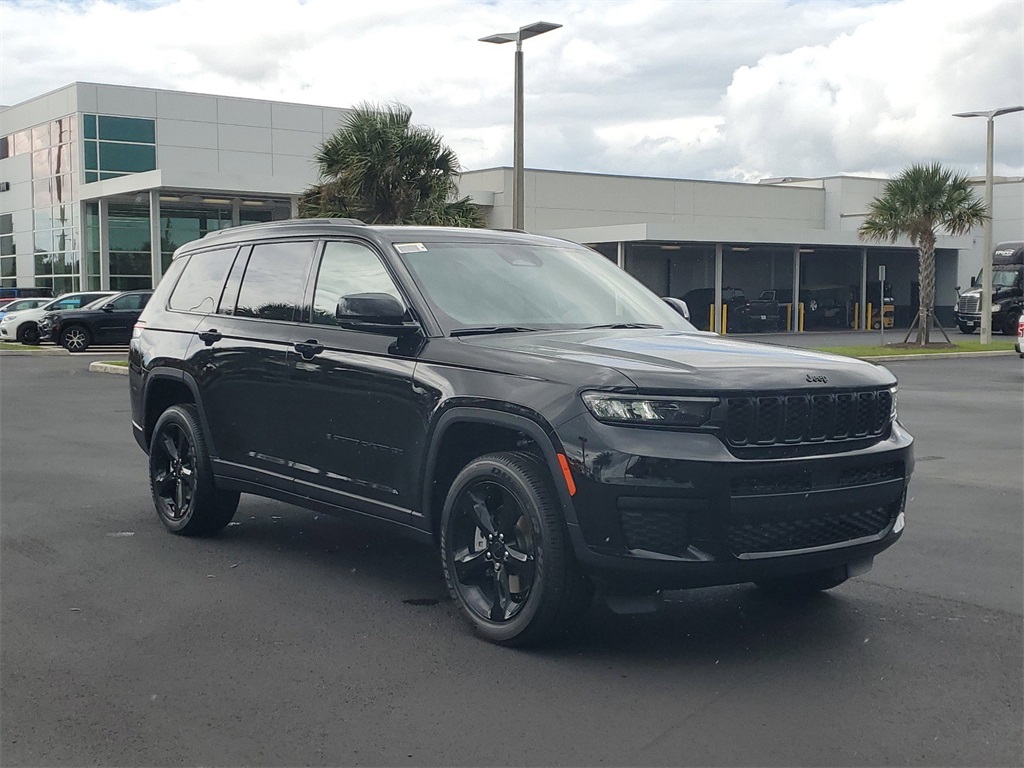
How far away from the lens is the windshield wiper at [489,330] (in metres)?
5.51

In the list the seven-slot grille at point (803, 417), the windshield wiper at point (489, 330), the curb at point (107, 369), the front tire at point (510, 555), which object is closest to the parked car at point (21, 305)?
the curb at point (107, 369)

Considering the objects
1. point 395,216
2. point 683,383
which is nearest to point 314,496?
point 683,383

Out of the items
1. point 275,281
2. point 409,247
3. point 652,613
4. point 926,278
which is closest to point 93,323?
point 926,278

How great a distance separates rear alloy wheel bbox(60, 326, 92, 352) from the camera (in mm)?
30391

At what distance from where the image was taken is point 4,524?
25.3 feet

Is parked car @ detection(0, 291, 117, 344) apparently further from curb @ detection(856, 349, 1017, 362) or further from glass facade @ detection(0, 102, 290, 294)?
curb @ detection(856, 349, 1017, 362)

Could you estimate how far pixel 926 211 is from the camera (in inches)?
1323

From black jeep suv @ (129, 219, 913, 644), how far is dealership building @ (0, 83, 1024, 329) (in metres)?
34.1

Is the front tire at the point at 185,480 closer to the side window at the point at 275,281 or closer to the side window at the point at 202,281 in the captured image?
the side window at the point at 202,281

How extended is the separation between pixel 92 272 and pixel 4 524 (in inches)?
1617

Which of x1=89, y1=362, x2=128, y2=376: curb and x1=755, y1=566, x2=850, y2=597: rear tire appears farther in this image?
x1=89, y1=362, x2=128, y2=376: curb

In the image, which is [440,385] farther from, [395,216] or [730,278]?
[730,278]

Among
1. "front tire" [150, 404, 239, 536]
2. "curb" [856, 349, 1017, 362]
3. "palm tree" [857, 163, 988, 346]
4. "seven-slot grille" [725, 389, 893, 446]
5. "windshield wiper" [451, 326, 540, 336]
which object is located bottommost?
"curb" [856, 349, 1017, 362]

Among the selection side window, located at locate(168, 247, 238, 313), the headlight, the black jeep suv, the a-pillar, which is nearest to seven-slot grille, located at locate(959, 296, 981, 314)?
the a-pillar
